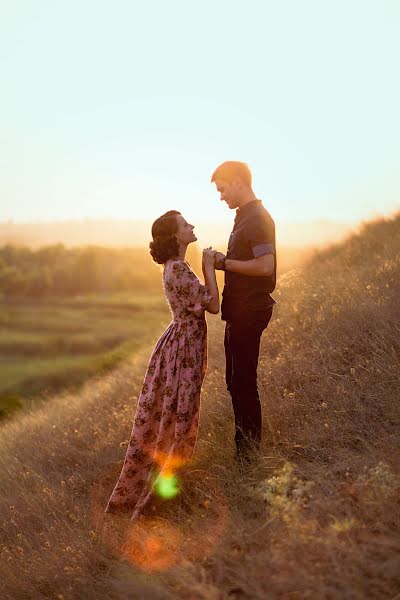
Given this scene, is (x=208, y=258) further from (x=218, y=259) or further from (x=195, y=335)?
(x=195, y=335)

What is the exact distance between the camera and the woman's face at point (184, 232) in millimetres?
4574

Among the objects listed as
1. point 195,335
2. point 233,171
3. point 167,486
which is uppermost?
point 233,171

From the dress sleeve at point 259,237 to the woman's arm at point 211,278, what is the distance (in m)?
0.33

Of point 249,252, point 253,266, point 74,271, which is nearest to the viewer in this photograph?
point 253,266

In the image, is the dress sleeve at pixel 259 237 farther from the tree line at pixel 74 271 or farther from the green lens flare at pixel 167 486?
the tree line at pixel 74 271

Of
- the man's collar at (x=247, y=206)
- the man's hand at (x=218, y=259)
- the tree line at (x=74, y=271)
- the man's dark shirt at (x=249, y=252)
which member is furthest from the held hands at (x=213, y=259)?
the tree line at (x=74, y=271)

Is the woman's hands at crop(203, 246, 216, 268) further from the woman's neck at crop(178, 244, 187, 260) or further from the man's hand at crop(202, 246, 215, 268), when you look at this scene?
the woman's neck at crop(178, 244, 187, 260)

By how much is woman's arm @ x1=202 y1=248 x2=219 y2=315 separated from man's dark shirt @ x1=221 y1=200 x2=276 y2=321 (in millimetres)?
132

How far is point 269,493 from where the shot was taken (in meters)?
4.05

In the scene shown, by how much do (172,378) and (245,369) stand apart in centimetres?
64

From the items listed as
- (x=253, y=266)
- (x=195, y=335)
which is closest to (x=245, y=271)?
(x=253, y=266)

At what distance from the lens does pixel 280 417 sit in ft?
18.1

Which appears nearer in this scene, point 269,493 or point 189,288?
point 269,493

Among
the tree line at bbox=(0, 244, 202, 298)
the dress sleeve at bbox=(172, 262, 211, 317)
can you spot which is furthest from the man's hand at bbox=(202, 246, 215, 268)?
the tree line at bbox=(0, 244, 202, 298)
